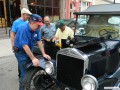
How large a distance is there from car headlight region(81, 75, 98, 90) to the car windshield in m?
1.47

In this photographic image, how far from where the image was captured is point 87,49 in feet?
13.4

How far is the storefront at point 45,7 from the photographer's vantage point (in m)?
22.0

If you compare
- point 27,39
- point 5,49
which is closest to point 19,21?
point 27,39

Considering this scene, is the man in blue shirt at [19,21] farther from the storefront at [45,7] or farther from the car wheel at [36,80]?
the storefront at [45,7]

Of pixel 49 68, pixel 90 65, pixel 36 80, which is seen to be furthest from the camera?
pixel 36 80

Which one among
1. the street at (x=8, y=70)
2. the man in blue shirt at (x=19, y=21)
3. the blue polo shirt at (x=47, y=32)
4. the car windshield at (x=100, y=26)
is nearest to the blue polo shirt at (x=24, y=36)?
the man in blue shirt at (x=19, y=21)

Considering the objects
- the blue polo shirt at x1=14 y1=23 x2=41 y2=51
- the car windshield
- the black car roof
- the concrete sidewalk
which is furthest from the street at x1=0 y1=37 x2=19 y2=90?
the black car roof

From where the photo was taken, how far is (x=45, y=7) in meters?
23.6

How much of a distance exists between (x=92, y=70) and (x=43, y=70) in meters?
1.13

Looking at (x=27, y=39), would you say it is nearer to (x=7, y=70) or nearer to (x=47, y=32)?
(x=47, y=32)

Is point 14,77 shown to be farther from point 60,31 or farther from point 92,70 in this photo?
point 92,70

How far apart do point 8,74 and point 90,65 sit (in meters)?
3.89

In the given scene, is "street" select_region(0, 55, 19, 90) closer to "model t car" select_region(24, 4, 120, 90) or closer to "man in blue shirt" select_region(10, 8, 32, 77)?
"man in blue shirt" select_region(10, 8, 32, 77)

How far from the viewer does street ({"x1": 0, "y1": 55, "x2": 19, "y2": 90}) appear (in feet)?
19.7
